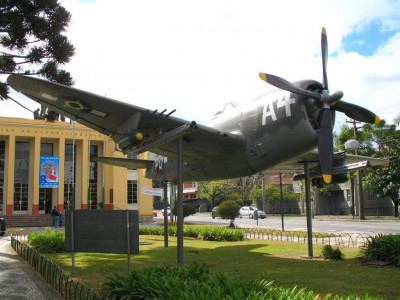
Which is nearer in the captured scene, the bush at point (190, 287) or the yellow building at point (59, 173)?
the bush at point (190, 287)

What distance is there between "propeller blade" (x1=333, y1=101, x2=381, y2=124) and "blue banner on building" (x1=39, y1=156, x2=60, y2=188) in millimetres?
32573

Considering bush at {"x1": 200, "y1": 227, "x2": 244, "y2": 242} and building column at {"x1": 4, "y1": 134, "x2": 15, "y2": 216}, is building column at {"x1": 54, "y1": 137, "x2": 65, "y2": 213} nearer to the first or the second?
building column at {"x1": 4, "y1": 134, "x2": 15, "y2": 216}

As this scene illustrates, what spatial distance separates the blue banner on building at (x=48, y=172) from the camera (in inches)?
1502

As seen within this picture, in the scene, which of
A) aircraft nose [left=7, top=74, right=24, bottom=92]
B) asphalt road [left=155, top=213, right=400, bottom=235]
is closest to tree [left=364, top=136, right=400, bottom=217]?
asphalt road [left=155, top=213, right=400, bottom=235]

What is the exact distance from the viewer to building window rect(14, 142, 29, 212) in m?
41.9

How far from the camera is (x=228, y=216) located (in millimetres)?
30484

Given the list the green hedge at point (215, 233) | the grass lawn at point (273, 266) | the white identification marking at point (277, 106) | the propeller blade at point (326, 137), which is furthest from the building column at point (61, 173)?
the propeller blade at point (326, 137)

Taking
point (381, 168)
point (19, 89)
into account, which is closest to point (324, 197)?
point (381, 168)

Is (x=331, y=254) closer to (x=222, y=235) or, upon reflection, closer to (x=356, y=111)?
(x=356, y=111)

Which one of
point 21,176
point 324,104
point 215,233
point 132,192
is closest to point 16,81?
point 324,104

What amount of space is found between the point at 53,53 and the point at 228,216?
19204 millimetres

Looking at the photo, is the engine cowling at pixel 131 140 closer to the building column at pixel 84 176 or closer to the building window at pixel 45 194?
the building column at pixel 84 176

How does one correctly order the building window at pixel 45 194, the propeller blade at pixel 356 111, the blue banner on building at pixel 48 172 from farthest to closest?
1. the building window at pixel 45 194
2. the blue banner on building at pixel 48 172
3. the propeller blade at pixel 356 111

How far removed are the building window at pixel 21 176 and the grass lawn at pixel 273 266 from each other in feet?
94.8
